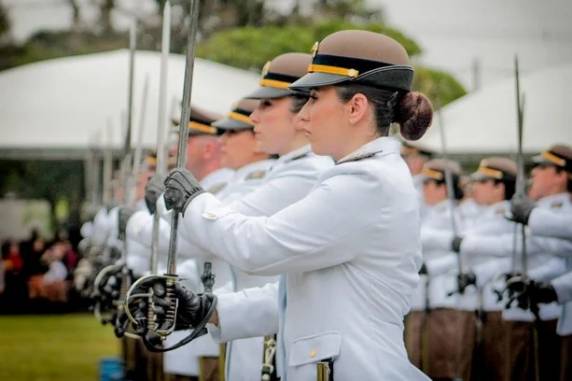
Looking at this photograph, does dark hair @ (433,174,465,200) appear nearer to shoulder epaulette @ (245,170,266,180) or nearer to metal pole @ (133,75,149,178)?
metal pole @ (133,75,149,178)

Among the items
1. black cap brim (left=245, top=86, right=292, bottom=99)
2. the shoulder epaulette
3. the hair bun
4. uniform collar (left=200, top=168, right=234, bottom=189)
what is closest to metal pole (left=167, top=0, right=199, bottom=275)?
the hair bun

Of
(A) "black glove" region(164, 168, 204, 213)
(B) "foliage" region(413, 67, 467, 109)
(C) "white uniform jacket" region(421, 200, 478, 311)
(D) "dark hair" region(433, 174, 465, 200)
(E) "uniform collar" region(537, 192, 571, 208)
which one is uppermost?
(A) "black glove" region(164, 168, 204, 213)

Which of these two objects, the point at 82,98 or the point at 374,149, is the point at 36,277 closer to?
the point at 82,98

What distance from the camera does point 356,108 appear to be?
3838 millimetres

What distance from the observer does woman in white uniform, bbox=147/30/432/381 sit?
361cm

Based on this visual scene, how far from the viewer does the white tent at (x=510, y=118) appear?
18.2m

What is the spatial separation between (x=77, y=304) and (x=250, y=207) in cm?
1905

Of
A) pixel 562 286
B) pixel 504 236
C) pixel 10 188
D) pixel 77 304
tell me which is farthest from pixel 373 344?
pixel 10 188

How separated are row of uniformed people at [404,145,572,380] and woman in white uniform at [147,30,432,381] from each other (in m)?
3.64

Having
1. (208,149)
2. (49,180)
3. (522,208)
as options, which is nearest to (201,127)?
(208,149)

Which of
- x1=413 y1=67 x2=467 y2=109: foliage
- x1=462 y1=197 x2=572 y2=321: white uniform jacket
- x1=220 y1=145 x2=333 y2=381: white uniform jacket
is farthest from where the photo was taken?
x1=413 y1=67 x2=467 y2=109: foliage

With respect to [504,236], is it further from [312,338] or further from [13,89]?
[13,89]

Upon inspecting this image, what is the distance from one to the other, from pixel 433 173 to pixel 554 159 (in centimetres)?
287

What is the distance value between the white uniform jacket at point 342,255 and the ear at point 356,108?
0.14 meters
